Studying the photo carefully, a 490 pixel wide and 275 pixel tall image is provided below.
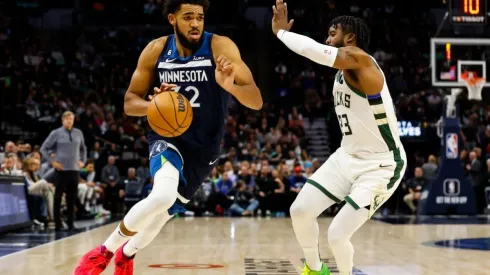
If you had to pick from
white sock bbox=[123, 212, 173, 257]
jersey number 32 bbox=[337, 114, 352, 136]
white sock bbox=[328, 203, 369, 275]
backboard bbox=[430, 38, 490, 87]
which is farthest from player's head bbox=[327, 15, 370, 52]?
backboard bbox=[430, 38, 490, 87]

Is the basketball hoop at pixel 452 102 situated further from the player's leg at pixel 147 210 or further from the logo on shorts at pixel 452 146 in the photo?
the player's leg at pixel 147 210

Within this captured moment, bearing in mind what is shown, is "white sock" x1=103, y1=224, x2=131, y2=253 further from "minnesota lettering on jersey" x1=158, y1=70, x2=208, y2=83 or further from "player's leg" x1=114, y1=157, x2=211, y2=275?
"minnesota lettering on jersey" x1=158, y1=70, x2=208, y2=83

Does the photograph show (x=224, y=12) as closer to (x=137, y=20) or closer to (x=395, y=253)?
(x=137, y=20)

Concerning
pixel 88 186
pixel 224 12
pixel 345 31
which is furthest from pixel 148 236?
pixel 224 12

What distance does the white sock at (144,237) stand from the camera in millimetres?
5332

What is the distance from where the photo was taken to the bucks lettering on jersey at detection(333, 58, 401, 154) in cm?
506

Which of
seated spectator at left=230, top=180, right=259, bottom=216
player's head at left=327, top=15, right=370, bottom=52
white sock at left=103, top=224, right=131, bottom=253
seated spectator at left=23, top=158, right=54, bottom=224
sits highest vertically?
player's head at left=327, top=15, right=370, bottom=52

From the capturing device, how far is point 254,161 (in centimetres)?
1923

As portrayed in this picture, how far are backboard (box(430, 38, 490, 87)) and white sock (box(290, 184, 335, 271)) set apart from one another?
35.4 ft

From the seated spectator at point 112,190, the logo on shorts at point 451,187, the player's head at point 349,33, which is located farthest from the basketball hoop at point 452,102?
the player's head at point 349,33

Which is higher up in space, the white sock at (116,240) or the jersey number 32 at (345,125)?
the jersey number 32 at (345,125)

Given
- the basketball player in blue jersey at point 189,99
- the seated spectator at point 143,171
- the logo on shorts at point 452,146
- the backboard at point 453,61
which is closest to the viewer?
the basketball player in blue jersey at point 189,99

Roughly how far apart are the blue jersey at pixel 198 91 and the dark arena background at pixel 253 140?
1582 millimetres

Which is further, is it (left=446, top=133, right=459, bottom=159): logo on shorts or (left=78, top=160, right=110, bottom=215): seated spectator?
(left=446, top=133, right=459, bottom=159): logo on shorts
